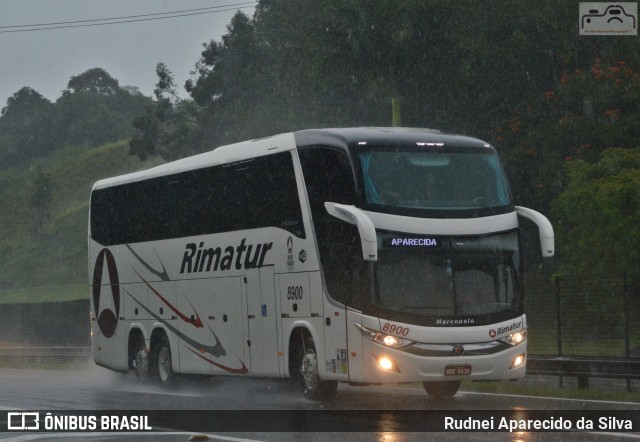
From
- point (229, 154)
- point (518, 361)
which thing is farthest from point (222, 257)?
point (518, 361)

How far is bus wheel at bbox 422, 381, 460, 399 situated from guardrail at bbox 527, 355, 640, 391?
2.32 metres

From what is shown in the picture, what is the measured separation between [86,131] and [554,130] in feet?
399

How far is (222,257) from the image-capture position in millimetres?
22594

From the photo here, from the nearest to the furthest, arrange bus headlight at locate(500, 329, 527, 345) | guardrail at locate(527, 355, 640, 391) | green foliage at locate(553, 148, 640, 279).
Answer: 1. bus headlight at locate(500, 329, 527, 345)
2. guardrail at locate(527, 355, 640, 391)
3. green foliage at locate(553, 148, 640, 279)

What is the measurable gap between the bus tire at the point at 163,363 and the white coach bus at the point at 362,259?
80.4 inches

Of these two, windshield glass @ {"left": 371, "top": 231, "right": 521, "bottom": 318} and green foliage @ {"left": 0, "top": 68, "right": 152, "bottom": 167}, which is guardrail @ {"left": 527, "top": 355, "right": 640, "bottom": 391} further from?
green foliage @ {"left": 0, "top": 68, "right": 152, "bottom": 167}

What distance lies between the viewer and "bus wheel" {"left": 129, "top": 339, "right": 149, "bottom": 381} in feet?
84.8

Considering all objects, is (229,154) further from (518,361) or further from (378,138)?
(518,361)

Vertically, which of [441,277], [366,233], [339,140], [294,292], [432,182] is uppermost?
[339,140]

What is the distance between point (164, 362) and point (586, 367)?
335 inches

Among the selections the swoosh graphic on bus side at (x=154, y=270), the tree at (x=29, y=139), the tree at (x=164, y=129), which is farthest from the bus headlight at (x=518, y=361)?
the tree at (x=29, y=139)

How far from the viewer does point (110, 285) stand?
27.4 m

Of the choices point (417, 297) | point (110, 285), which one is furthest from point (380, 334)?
point (110, 285)

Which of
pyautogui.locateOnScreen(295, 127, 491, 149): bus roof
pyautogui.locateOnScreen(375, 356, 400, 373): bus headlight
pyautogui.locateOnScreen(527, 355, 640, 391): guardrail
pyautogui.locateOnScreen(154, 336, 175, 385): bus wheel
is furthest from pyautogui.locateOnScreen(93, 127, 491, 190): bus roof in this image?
pyautogui.locateOnScreen(154, 336, 175, 385): bus wheel
